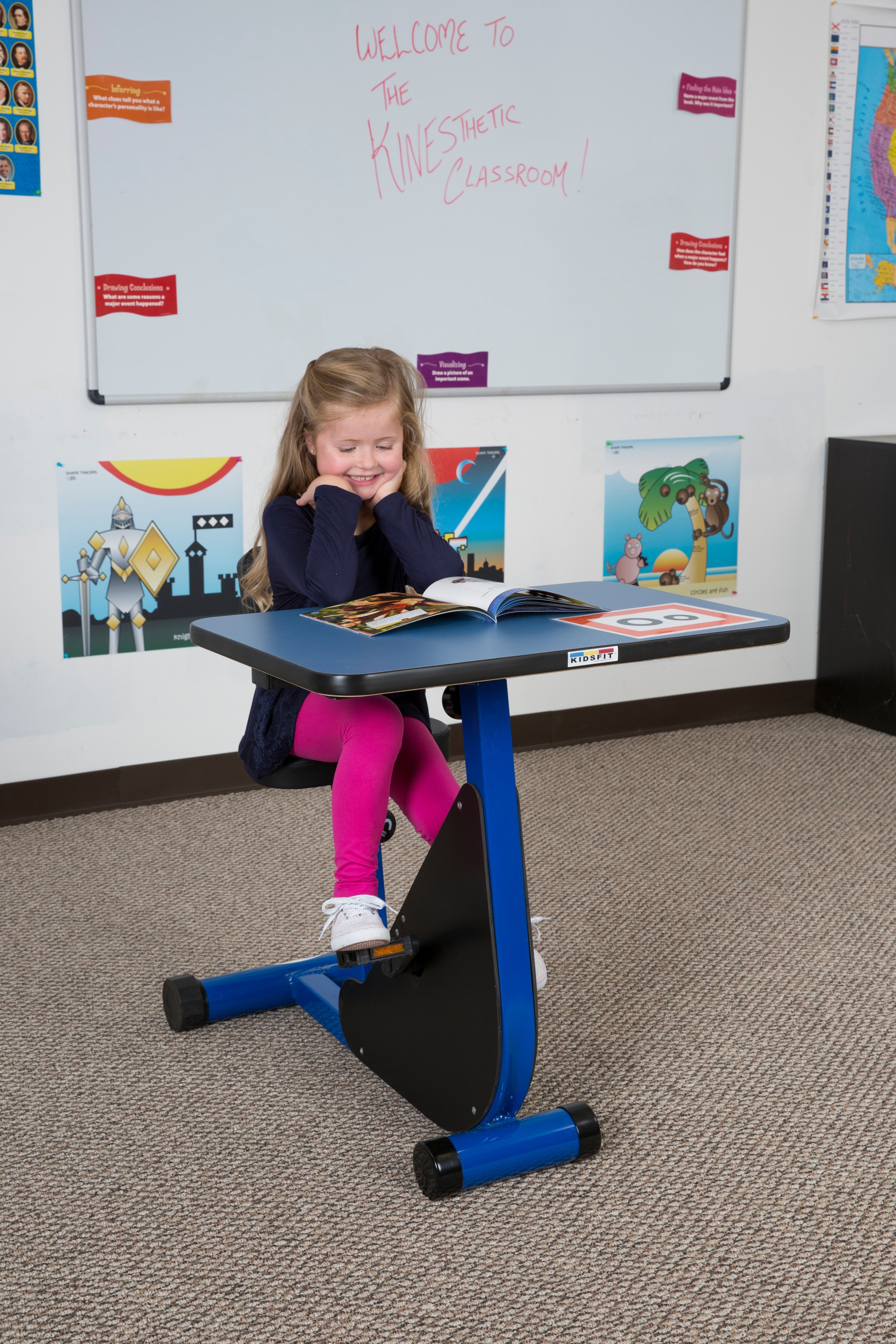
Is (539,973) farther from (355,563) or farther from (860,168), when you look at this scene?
(860,168)

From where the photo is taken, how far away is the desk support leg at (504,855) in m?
1.39

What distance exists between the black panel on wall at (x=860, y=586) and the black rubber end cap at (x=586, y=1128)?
2158 millimetres

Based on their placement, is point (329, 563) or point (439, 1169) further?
point (329, 563)

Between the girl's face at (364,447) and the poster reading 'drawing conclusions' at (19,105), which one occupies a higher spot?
the poster reading 'drawing conclusions' at (19,105)

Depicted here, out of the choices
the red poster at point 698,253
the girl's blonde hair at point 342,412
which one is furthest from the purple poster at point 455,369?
the girl's blonde hair at point 342,412

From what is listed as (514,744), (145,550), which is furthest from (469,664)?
(514,744)

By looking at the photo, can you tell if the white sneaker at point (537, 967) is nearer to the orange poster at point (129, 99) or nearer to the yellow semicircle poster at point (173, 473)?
the yellow semicircle poster at point (173, 473)

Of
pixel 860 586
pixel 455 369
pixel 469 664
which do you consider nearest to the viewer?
pixel 469 664

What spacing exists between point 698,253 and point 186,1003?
229 cm

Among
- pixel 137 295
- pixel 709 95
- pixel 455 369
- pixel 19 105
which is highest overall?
pixel 709 95

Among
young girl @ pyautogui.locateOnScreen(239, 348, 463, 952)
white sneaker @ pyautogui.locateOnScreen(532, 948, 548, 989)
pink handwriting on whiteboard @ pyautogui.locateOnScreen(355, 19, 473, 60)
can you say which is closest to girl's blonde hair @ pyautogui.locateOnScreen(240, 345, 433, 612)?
young girl @ pyautogui.locateOnScreen(239, 348, 463, 952)

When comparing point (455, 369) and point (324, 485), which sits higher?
point (455, 369)

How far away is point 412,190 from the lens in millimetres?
2775

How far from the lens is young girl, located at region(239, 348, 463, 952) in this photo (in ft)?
4.93
